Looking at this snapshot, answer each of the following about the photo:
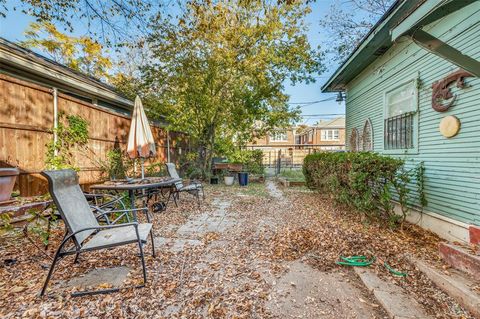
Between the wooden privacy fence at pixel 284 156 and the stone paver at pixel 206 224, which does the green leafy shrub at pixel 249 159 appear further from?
the stone paver at pixel 206 224

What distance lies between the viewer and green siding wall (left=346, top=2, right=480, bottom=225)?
3.18 meters

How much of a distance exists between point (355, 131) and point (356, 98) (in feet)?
3.02

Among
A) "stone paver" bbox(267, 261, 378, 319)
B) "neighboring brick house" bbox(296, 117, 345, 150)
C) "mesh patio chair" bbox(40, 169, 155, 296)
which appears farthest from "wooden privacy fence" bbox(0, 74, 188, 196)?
"neighboring brick house" bbox(296, 117, 345, 150)

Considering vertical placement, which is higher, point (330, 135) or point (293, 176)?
point (330, 135)

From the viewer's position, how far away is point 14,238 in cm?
346

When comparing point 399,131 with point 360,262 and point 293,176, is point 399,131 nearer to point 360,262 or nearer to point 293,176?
point 360,262

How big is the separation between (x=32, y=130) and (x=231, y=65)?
19.0ft

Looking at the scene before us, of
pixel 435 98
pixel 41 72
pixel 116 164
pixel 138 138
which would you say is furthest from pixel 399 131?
pixel 41 72

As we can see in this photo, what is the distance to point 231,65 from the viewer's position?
8.34 m

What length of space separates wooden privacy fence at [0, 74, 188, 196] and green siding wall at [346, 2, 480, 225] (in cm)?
652

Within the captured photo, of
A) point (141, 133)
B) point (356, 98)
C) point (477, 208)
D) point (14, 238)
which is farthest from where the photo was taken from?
point (356, 98)

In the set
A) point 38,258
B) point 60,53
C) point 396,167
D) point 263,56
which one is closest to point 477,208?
point 396,167

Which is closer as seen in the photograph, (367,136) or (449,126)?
(449,126)

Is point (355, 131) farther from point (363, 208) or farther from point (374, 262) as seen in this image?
point (374, 262)
